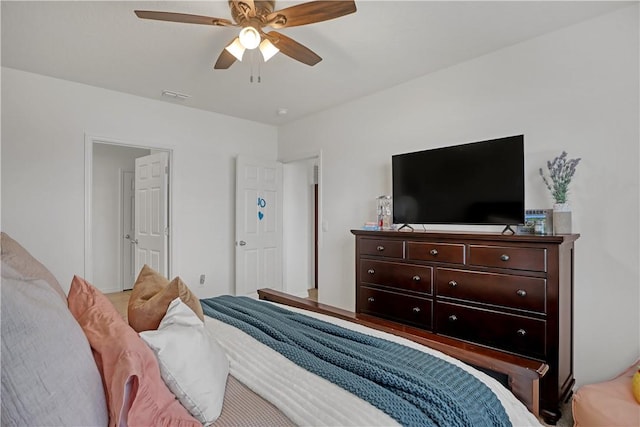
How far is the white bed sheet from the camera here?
99 cm

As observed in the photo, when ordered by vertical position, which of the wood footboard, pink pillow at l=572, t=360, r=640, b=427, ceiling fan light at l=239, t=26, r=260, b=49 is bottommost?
pink pillow at l=572, t=360, r=640, b=427

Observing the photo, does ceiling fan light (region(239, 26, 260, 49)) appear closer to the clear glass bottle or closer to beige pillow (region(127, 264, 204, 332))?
beige pillow (region(127, 264, 204, 332))

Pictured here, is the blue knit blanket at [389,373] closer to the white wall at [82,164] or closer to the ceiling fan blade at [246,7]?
the ceiling fan blade at [246,7]

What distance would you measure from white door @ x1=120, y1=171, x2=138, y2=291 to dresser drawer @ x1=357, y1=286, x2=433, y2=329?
417 cm

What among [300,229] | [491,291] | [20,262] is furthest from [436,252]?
[300,229]

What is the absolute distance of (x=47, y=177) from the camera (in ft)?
10.6

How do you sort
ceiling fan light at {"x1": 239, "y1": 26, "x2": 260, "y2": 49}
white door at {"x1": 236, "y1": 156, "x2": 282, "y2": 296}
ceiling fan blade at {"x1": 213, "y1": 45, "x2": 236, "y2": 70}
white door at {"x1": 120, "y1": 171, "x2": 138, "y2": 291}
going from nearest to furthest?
ceiling fan light at {"x1": 239, "y1": 26, "x2": 260, "y2": 49} < ceiling fan blade at {"x1": 213, "y1": 45, "x2": 236, "y2": 70} < white door at {"x1": 236, "y1": 156, "x2": 282, "y2": 296} < white door at {"x1": 120, "y1": 171, "x2": 138, "y2": 291}

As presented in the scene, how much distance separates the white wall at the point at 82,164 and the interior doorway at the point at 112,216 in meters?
1.46

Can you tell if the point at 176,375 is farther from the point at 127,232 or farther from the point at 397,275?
the point at 127,232

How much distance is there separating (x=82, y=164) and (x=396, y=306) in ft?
10.9

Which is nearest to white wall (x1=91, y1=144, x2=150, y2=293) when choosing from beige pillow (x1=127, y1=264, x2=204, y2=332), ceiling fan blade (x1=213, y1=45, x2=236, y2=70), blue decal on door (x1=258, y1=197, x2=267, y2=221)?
blue decal on door (x1=258, y1=197, x2=267, y2=221)

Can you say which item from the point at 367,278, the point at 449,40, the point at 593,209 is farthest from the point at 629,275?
the point at 449,40

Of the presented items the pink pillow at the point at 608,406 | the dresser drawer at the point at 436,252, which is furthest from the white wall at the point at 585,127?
the dresser drawer at the point at 436,252

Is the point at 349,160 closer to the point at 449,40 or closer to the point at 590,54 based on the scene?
the point at 449,40
